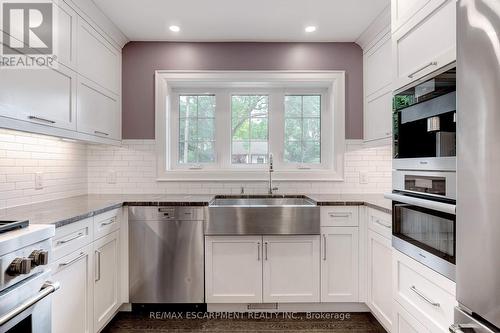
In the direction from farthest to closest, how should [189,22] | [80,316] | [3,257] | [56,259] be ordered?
[189,22], [80,316], [56,259], [3,257]

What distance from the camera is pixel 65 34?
6.29 ft

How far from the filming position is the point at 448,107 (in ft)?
3.59

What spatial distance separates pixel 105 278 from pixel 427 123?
224cm

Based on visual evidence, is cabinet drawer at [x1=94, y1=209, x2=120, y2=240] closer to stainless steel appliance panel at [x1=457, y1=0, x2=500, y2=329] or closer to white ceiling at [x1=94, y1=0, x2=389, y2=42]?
white ceiling at [x1=94, y1=0, x2=389, y2=42]

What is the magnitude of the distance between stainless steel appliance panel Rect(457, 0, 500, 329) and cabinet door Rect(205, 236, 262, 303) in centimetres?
153

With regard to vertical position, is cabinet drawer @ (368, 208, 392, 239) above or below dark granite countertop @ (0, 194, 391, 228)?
below

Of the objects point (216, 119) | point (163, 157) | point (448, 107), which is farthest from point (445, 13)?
point (163, 157)

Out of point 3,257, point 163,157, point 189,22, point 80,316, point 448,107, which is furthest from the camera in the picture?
point 163,157

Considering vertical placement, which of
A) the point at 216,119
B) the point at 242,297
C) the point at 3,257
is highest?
the point at 216,119

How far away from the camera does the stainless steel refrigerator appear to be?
77 centimetres

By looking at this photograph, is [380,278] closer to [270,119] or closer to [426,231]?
[426,231]

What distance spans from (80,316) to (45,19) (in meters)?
1.83

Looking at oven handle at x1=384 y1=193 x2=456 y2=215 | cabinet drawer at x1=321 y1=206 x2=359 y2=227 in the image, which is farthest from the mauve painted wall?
oven handle at x1=384 y1=193 x2=456 y2=215

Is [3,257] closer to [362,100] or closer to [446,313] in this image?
[446,313]
